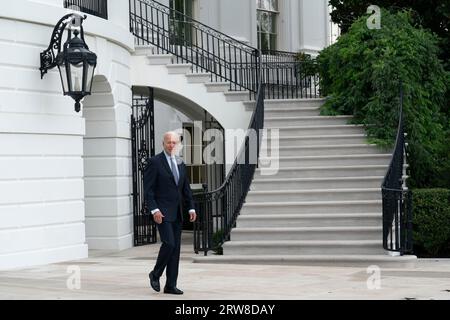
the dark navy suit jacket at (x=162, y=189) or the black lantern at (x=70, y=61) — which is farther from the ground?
the black lantern at (x=70, y=61)

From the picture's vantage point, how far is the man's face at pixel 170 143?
35.5 feet

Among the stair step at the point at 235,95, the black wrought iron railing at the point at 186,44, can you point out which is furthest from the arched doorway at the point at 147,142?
the stair step at the point at 235,95

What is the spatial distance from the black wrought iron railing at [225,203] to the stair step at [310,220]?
256 mm

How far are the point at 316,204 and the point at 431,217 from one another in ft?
6.22

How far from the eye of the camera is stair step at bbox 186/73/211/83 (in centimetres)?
1913

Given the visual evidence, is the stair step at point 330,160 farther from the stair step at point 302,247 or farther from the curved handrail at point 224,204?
the stair step at point 302,247

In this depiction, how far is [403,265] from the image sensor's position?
13.8 meters

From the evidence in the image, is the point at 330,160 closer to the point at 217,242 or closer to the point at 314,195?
the point at 314,195

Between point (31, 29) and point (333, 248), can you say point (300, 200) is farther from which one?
point (31, 29)

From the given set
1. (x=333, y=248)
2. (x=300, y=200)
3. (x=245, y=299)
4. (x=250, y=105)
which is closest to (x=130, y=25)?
(x=250, y=105)

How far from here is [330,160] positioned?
56.4 feet

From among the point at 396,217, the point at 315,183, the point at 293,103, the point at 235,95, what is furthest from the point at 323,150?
the point at 396,217
